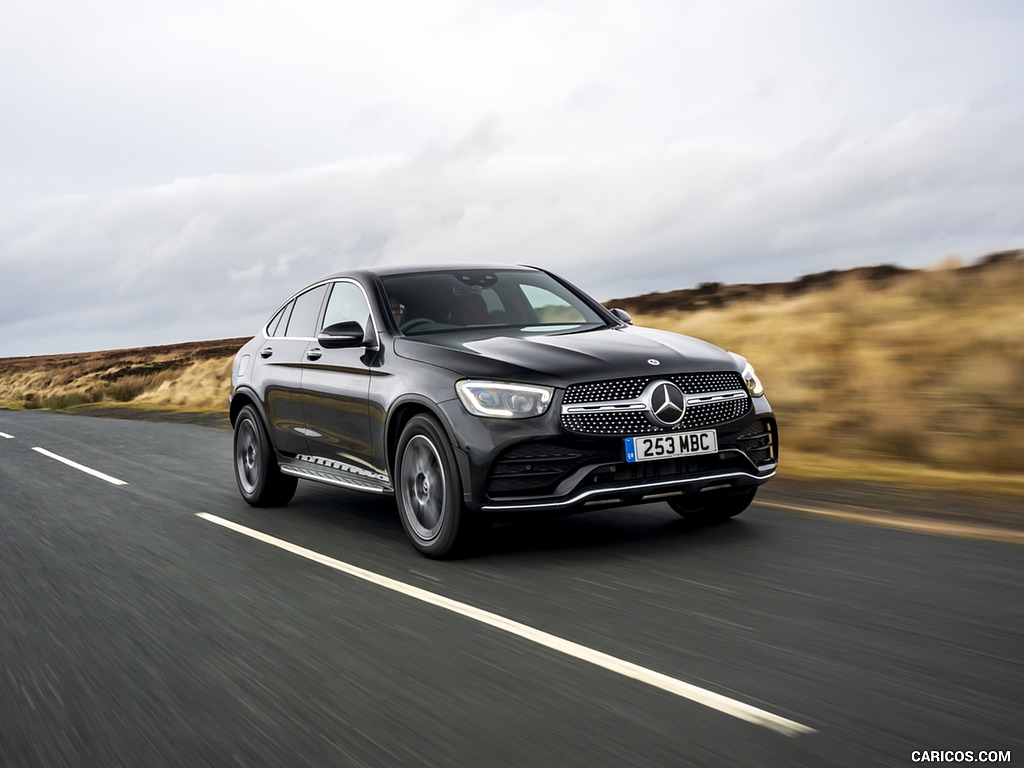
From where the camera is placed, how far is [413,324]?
23.3ft

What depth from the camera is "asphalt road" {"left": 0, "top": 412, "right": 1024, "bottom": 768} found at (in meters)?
3.45

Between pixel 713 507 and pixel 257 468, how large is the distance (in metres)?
3.72

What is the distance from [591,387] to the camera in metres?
5.98

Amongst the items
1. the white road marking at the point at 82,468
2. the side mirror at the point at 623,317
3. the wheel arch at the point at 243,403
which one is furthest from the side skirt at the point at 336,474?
the white road marking at the point at 82,468

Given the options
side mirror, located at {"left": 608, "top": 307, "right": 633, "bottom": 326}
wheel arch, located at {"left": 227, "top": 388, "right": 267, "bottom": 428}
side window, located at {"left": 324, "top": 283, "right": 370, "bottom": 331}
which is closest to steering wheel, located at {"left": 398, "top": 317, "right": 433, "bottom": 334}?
side window, located at {"left": 324, "top": 283, "right": 370, "bottom": 331}

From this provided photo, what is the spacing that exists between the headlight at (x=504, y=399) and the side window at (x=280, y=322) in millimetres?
3129

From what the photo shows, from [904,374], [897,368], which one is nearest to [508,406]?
[904,374]

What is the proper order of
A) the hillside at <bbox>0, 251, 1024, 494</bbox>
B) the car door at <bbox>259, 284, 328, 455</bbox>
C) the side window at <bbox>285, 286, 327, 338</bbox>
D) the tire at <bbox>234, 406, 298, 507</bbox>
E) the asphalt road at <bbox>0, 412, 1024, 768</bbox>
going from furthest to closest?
the hillside at <bbox>0, 251, 1024, 494</bbox> < the tire at <bbox>234, 406, 298, 507</bbox> < the side window at <bbox>285, 286, 327, 338</bbox> < the car door at <bbox>259, 284, 328, 455</bbox> < the asphalt road at <bbox>0, 412, 1024, 768</bbox>

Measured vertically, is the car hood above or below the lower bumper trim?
above

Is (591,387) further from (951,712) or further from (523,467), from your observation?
(951,712)

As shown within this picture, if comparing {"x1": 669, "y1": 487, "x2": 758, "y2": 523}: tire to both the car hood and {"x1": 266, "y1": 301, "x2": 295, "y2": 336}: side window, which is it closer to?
the car hood

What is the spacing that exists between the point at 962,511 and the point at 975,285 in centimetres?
1022

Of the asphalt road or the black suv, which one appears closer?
the asphalt road

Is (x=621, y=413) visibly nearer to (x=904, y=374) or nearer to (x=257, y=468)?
(x=257, y=468)
